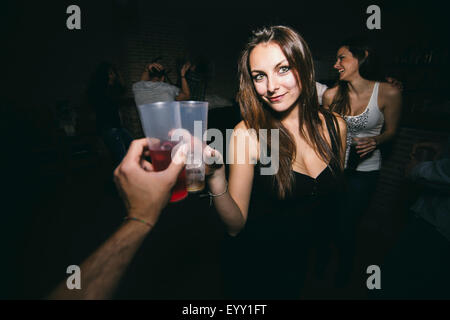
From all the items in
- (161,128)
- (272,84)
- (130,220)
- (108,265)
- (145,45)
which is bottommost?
(108,265)

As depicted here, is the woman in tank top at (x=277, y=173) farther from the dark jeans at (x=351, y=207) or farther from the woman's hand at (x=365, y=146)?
the dark jeans at (x=351, y=207)

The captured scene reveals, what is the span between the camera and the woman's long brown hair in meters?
1.35

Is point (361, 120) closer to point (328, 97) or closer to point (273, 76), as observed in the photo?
point (328, 97)

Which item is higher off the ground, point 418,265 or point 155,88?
point 155,88

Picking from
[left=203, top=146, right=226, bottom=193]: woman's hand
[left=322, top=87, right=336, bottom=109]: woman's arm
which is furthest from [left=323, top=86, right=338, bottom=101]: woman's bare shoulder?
[left=203, top=146, right=226, bottom=193]: woman's hand

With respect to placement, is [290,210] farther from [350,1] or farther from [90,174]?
[350,1]

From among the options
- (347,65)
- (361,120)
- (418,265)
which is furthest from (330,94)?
(418,265)

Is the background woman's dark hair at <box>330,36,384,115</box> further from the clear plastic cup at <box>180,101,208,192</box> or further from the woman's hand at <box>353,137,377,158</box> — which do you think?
the clear plastic cup at <box>180,101,208,192</box>

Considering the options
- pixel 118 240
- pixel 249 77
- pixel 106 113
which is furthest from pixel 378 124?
pixel 106 113

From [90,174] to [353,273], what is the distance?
5097 mm

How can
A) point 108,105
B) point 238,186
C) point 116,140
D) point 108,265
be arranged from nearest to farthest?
point 108,265, point 238,186, point 108,105, point 116,140

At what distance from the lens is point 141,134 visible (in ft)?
20.3

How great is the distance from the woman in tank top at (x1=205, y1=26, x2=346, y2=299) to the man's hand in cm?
36

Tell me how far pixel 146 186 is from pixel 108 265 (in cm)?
30
